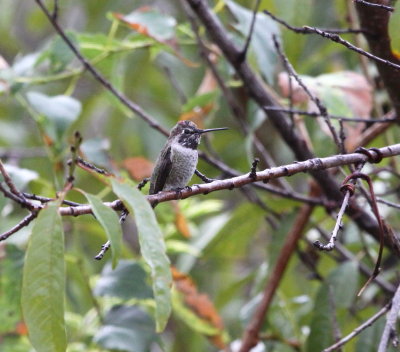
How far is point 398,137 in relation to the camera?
3434 millimetres

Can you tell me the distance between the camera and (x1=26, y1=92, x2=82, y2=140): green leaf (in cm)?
283

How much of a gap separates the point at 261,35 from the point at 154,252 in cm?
187

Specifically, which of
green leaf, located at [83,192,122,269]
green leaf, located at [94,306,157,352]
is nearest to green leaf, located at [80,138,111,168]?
green leaf, located at [94,306,157,352]

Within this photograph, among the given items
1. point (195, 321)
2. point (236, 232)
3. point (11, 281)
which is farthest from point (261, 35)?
point (11, 281)

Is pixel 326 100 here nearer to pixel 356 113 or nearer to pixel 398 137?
pixel 356 113

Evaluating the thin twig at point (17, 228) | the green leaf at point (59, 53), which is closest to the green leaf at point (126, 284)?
the green leaf at point (59, 53)

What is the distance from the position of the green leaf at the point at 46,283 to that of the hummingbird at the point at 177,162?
4.92ft

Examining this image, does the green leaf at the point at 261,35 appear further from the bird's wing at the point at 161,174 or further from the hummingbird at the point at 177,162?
the bird's wing at the point at 161,174

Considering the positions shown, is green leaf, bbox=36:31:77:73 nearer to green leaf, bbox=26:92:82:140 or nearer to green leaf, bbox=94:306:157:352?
green leaf, bbox=26:92:82:140

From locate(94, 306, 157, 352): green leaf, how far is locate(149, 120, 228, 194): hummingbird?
52 centimetres

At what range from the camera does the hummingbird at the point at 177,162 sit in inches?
115

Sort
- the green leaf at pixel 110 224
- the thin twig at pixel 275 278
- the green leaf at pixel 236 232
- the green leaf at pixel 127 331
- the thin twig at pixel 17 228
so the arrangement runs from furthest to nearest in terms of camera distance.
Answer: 1. the green leaf at pixel 236 232
2. the thin twig at pixel 275 278
3. the green leaf at pixel 127 331
4. the thin twig at pixel 17 228
5. the green leaf at pixel 110 224

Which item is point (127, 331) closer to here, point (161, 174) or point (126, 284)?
point (126, 284)

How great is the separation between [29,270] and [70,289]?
2.64 m
